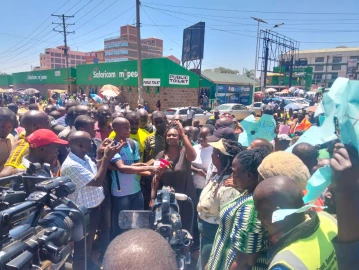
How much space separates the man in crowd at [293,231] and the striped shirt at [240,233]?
135mm

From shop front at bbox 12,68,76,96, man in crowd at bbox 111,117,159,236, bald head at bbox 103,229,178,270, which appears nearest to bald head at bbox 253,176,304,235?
bald head at bbox 103,229,178,270

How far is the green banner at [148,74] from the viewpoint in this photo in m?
21.0

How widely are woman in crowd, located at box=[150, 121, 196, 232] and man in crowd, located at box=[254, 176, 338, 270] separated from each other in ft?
5.78

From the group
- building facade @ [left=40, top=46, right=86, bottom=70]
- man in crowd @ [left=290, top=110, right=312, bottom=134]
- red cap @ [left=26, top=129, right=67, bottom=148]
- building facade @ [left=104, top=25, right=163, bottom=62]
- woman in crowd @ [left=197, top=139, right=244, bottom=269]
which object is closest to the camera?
woman in crowd @ [left=197, top=139, right=244, bottom=269]

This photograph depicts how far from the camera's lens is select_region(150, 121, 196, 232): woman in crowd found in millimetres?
3129

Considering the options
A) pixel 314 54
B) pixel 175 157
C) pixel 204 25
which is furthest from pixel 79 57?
pixel 175 157

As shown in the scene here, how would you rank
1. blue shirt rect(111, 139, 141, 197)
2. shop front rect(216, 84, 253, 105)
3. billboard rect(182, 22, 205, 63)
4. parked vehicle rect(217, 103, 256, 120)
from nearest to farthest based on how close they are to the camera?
blue shirt rect(111, 139, 141, 197), parked vehicle rect(217, 103, 256, 120), billboard rect(182, 22, 205, 63), shop front rect(216, 84, 253, 105)

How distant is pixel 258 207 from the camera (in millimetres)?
1383

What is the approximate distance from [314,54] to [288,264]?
88.5 m

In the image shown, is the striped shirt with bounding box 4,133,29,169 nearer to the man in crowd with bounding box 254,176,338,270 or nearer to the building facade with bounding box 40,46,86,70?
the man in crowd with bounding box 254,176,338,270

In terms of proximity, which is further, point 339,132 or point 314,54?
point 314,54

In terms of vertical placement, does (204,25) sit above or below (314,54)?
below

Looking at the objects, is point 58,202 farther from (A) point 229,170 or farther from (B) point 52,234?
(A) point 229,170

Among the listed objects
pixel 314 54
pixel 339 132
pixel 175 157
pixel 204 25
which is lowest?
pixel 175 157
